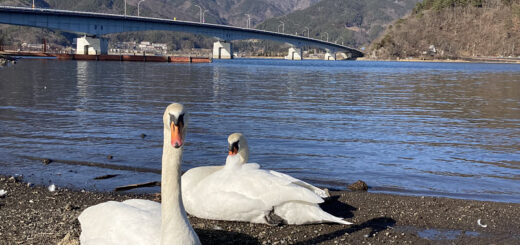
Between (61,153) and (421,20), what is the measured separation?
576ft

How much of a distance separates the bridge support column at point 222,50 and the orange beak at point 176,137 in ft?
443

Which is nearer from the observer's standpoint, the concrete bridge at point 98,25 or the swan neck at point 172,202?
the swan neck at point 172,202

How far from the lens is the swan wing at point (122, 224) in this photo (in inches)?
199

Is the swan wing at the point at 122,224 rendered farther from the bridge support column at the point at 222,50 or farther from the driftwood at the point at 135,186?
the bridge support column at the point at 222,50

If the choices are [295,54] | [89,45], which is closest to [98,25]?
[89,45]

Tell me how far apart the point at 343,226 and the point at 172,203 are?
3.18 meters

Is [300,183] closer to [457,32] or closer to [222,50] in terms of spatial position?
[222,50]

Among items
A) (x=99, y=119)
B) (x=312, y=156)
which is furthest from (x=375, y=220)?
(x=99, y=119)

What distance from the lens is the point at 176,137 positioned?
4.29 meters

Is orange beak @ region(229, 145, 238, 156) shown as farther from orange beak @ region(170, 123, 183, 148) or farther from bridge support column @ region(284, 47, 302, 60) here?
bridge support column @ region(284, 47, 302, 60)

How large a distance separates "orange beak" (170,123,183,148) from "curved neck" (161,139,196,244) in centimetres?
33

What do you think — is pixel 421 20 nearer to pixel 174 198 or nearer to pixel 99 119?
pixel 99 119

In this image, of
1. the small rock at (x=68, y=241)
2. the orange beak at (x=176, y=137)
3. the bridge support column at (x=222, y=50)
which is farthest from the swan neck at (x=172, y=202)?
the bridge support column at (x=222, y=50)

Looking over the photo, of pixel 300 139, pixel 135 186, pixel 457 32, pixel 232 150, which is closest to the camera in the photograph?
pixel 232 150
